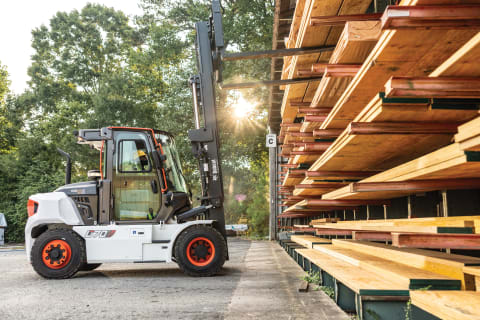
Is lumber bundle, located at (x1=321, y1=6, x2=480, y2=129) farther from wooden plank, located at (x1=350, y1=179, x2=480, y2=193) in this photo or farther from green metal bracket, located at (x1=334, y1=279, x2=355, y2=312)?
green metal bracket, located at (x1=334, y1=279, x2=355, y2=312)

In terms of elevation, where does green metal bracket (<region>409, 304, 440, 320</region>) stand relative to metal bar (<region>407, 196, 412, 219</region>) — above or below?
below

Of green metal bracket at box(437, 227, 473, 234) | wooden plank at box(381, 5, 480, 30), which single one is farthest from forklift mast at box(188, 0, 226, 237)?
wooden plank at box(381, 5, 480, 30)

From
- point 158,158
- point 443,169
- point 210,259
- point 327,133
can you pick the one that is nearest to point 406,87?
point 443,169

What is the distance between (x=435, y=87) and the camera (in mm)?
2354

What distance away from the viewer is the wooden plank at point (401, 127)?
3.05 meters

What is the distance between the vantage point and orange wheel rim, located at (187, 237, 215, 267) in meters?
7.56

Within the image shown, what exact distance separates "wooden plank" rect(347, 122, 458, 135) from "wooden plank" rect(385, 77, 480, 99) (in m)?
0.64

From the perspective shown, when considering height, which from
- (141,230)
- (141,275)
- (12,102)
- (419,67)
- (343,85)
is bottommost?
(141,275)

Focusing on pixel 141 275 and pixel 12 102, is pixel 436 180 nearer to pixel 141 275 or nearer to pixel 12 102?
pixel 141 275

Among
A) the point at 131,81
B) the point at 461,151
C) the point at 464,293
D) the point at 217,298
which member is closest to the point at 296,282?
the point at 217,298

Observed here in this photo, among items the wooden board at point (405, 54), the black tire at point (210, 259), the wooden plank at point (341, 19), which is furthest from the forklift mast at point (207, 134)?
the wooden board at point (405, 54)

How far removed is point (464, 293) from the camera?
8.48 ft

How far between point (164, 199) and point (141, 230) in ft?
1.96

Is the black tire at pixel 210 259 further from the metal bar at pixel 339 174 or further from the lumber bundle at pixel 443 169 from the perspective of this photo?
the lumber bundle at pixel 443 169
